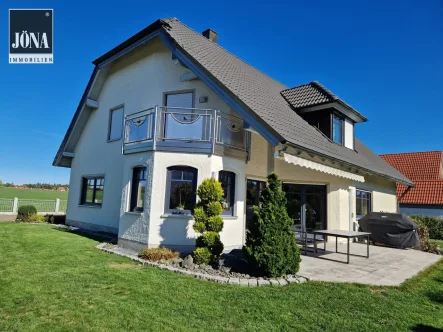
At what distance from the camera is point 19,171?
71500 mm

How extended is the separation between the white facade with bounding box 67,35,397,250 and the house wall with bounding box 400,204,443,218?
30.9 ft

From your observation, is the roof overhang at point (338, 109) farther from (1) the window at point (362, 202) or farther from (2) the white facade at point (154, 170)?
(1) the window at point (362, 202)

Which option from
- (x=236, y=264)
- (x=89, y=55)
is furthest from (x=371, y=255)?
(x=89, y=55)

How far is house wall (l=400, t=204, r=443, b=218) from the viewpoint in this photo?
94.2 feet

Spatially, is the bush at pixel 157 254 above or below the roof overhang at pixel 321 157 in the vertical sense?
below

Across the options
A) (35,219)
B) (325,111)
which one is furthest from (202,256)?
(35,219)

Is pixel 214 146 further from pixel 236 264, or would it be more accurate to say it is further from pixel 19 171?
pixel 19 171

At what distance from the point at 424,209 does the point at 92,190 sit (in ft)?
105

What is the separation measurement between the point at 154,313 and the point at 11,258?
24.1 feet

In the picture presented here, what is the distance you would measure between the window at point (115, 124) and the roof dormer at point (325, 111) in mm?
10840

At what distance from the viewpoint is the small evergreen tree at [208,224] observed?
31.9ft

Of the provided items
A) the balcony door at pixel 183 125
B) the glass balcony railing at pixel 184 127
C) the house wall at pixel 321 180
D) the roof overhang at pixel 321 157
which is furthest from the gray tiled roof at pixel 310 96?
the balcony door at pixel 183 125

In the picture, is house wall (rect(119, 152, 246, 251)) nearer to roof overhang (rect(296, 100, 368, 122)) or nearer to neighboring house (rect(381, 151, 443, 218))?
roof overhang (rect(296, 100, 368, 122))

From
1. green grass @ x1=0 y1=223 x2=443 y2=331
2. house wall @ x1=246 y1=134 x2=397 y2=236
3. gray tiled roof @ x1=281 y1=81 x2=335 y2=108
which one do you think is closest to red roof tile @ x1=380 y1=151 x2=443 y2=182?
house wall @ x1=246 y1=134 x2=397 y2=236
